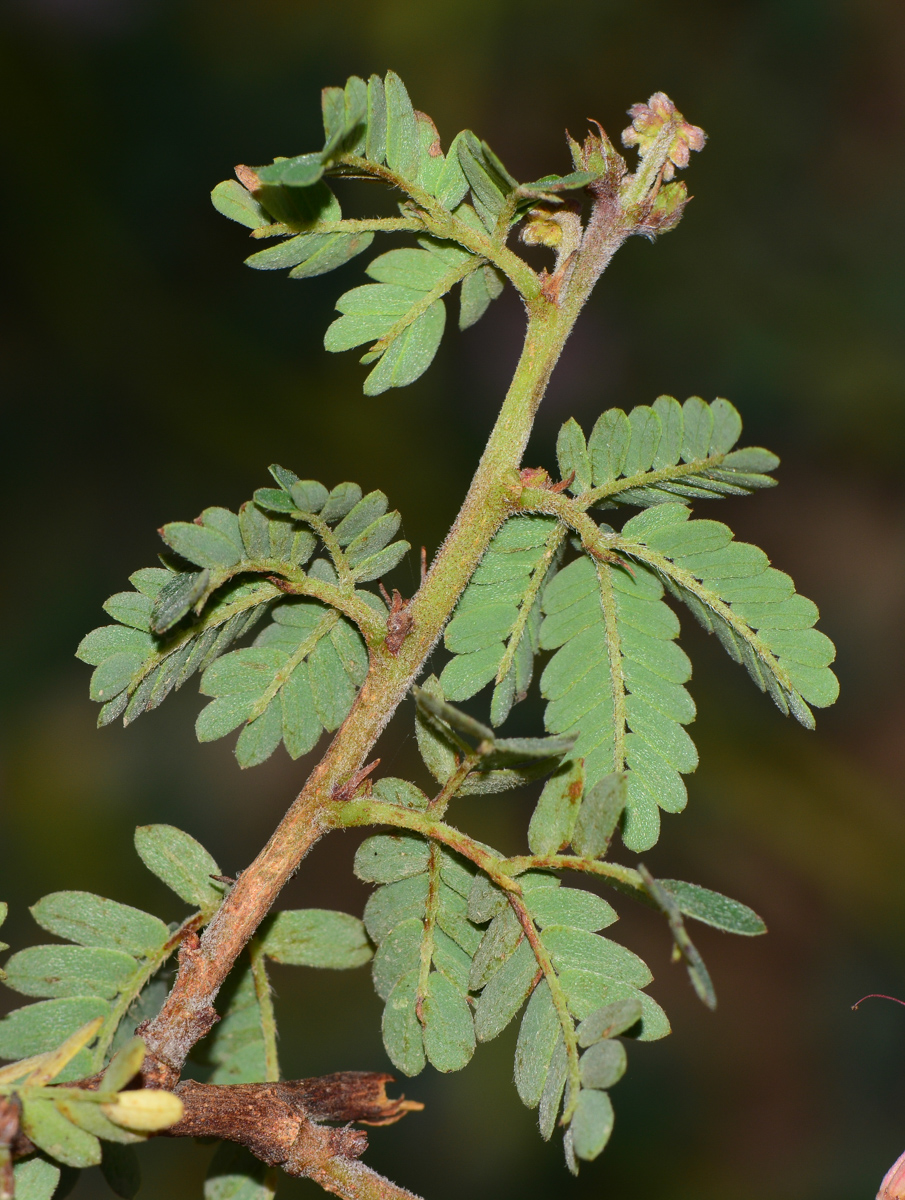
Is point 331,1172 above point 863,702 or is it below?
below

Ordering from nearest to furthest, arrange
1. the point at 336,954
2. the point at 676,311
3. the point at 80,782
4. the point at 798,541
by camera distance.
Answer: the point at 336,954
the point at 80,782
the point at 676,311
the point at 798,541

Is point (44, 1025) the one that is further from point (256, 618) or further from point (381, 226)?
point (381, 226)

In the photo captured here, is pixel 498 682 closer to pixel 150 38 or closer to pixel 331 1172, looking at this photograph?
pixel 331 1172

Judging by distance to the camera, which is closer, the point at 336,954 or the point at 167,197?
the point at 336,954

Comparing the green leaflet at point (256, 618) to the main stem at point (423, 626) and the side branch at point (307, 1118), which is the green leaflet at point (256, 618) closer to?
the main stem at point (423, 626)

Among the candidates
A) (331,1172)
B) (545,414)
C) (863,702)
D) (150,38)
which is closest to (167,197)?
(150,38)
